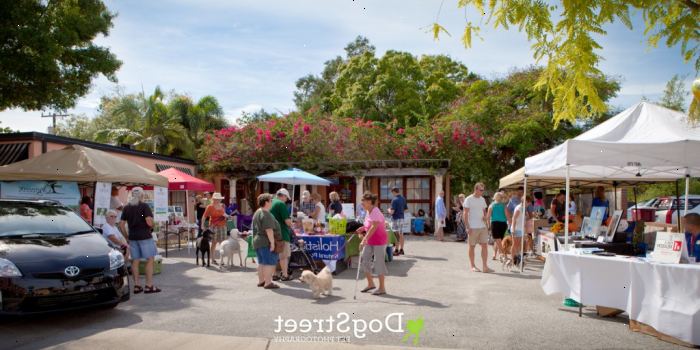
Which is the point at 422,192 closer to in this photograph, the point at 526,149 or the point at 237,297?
the point at 526,149

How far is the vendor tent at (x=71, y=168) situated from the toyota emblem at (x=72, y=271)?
4.67 metres

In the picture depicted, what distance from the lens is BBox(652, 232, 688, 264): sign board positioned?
5.69 metres

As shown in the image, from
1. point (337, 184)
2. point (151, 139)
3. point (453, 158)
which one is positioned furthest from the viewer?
point (151, 139)

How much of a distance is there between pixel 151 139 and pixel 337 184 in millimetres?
12913

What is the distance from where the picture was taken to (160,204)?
14547 millimetres

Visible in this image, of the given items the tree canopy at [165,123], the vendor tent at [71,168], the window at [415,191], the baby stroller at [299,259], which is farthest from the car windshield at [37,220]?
the tree canopy at [165,123]

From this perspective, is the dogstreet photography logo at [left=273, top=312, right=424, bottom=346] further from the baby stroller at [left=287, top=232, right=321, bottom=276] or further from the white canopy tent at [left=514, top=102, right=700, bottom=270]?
the baby stroller at [left=287, top=232, right=321, bottom=276]

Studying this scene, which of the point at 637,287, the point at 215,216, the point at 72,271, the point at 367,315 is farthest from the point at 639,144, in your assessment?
the point at 215,216

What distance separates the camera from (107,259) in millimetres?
6836

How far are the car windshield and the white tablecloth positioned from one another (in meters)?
A: 6.67

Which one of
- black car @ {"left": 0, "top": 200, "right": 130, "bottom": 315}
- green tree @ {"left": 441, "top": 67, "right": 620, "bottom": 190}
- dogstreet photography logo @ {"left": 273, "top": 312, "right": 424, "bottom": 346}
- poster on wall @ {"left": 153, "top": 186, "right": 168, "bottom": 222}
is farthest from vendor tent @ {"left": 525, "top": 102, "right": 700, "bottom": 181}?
green tree @ {"left": 441, "top": 67, "right": 620, "bottom": 190}

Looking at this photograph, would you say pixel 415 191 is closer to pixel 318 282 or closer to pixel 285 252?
pixel 285 252

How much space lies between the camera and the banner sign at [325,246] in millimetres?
10312

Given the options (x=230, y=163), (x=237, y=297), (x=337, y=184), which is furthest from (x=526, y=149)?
(x=237, y=297)
